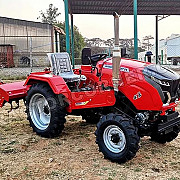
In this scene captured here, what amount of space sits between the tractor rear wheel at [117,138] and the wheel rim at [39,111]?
140 cm

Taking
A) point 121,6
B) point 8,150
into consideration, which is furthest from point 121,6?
point 8,150

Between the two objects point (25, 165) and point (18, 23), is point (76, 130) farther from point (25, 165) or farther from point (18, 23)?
point (18, 23)

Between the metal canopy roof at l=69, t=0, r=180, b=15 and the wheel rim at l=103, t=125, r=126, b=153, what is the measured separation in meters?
9.53

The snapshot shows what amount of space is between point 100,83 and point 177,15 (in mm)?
14145

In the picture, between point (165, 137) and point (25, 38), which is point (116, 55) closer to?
point (165, 137)

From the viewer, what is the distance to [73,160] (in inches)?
139

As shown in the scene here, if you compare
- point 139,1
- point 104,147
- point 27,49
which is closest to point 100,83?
point 104,147

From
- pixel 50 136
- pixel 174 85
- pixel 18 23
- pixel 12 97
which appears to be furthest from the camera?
pixel 18 23

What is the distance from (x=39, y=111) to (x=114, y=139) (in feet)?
5.97

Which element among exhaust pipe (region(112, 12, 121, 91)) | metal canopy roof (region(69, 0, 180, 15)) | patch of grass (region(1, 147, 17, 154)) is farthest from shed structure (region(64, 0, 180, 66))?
patch of grass (region(1, 147, 17, 154))

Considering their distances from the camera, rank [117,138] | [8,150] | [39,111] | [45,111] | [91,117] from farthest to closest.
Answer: [91,117] → [39,111] → [45,111] → [8,150] → [117,138]

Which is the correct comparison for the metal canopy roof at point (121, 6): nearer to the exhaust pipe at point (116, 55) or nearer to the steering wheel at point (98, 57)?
the steering wheel at point (98, 57)

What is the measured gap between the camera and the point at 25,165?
11.0ft

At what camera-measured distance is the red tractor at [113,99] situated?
341cm
